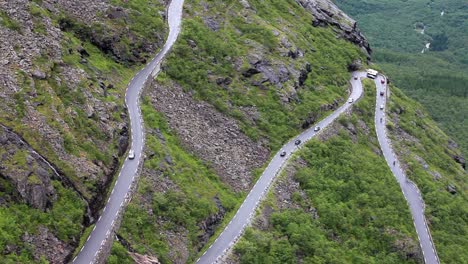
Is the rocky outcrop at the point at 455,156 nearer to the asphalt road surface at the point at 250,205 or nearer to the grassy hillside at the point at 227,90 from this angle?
the grassy hillside at the point at 227,90

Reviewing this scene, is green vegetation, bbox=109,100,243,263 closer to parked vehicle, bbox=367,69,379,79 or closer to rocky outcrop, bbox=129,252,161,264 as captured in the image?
rocky outcrop, bbox=129,252,161,264

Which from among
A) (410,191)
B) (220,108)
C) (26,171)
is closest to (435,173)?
(410,191)

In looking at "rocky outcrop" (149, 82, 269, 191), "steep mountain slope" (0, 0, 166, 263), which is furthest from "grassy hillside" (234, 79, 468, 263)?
"steep mountain slope" (0, 0, 166, 263)

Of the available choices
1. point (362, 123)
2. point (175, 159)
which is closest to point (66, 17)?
point (175, 159)

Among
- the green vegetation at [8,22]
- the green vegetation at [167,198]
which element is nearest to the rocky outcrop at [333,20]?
the green vegetation at [167,198]

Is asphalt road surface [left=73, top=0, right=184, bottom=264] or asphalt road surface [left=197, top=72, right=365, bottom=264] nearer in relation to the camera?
asphalt road surface [left=73, top=0, right=184, bottom=264]

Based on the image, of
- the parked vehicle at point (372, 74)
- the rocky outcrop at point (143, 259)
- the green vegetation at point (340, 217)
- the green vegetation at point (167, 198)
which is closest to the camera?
the rocky outcrop at point (143, 259)
